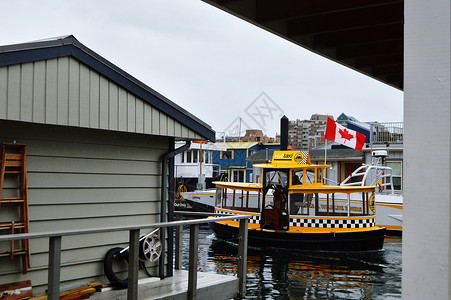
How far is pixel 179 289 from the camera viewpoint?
586 centimetres

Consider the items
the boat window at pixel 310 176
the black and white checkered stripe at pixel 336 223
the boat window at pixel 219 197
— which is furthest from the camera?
the boat window at pixel 219 197

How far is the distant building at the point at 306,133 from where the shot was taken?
1736 inches

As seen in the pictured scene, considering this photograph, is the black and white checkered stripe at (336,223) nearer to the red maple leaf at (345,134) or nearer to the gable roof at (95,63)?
the red maple leaf at (345,134)

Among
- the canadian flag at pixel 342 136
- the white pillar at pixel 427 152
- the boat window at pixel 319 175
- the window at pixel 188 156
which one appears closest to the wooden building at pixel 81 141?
the white pillar at pixel 427 152

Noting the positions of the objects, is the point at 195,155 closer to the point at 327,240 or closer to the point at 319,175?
the point at 319,175

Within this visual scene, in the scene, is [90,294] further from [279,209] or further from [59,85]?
[279,209]

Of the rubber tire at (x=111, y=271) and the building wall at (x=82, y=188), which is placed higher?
the building wall at (x=82, y=188)

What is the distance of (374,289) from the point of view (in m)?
11.7

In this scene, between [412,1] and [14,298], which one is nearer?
[412,1]

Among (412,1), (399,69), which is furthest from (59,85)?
(412,1)

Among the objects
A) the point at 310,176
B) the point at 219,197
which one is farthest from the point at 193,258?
the point at 310,176

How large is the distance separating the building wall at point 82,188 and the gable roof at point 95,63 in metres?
0.53

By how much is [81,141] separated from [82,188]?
57cm

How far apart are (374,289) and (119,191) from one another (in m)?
7.99
